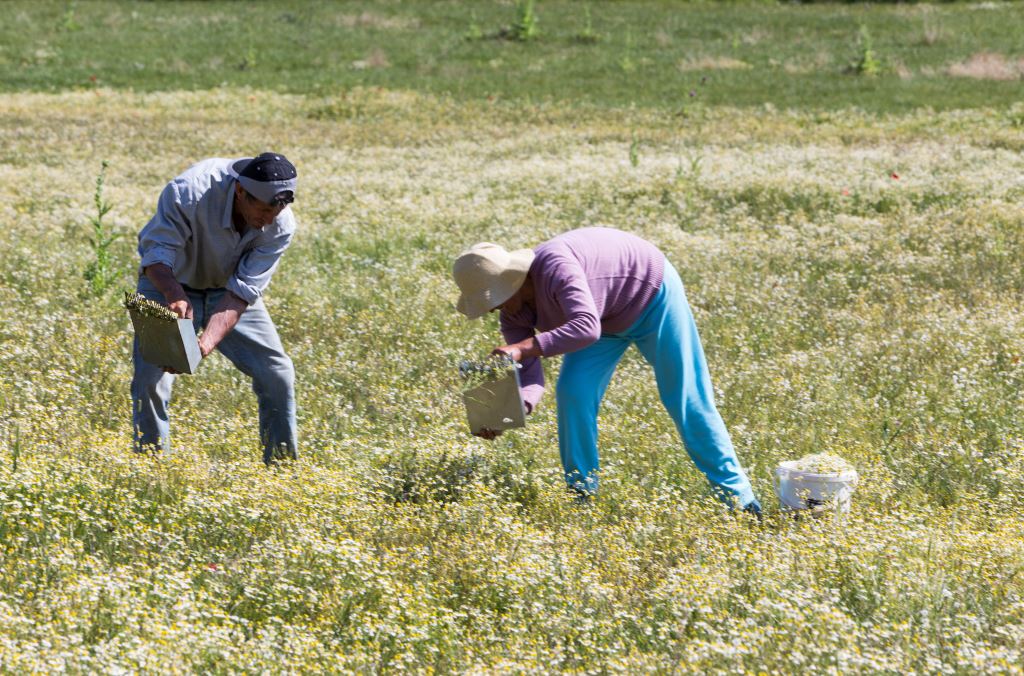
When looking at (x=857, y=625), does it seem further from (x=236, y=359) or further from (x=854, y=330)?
(x=854, y=330)

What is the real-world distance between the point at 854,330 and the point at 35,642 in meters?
7.38

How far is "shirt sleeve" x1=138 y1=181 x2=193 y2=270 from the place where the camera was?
6.09 m

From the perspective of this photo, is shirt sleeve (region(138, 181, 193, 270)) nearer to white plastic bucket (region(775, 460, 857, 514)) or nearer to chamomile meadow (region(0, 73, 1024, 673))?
chamomile meadow (region(0, 73, 1024, 673))

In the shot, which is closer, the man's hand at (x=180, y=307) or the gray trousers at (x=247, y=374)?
the man's hand at (x=180, y=307)

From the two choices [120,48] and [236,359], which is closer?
[236,359]

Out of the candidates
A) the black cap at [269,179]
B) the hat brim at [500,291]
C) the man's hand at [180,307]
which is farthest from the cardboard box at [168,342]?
the hat brim at [500,291]

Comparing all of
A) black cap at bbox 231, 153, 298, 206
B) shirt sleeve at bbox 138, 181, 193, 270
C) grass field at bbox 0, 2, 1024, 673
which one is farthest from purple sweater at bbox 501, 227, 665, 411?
shirt sleeve at bbox 138, 181, 193, 270

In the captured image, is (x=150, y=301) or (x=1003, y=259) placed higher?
(x=150, y=301)

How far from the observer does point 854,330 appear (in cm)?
988

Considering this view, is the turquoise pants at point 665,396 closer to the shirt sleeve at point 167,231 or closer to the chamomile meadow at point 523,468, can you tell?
the chamomile meadow at point 523,468

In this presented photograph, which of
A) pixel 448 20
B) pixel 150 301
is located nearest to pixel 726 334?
pixel 150 301

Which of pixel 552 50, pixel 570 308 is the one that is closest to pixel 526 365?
pixel 570 308

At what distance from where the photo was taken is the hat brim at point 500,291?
5.52 metres

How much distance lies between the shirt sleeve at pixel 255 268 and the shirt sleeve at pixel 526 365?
1251mm
